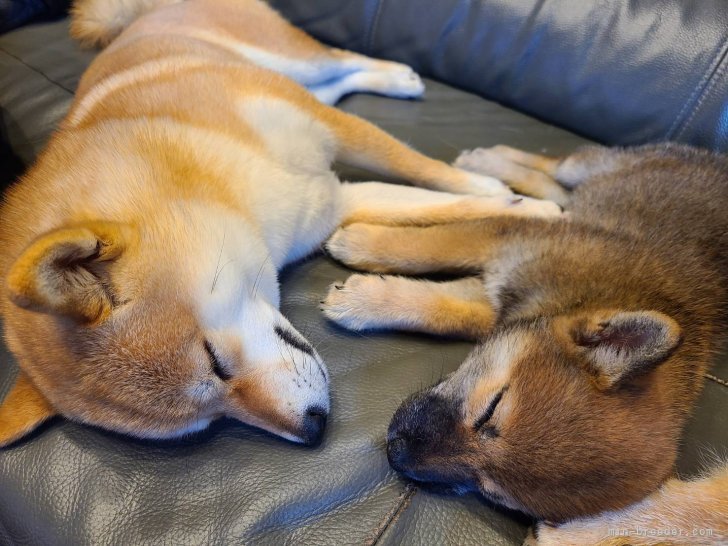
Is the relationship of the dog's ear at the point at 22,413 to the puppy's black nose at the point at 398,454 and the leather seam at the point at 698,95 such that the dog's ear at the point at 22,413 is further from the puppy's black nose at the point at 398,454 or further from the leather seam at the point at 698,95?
the leather seam at the point at 698,95

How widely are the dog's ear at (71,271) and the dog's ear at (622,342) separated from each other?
1019 mm

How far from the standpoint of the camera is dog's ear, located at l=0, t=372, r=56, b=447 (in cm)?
116

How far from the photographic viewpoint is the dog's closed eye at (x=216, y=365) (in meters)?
1.13

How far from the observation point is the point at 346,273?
5.30ft

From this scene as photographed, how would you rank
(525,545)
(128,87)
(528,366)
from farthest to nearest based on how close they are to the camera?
1. (128,87)
2. (528,366)
3. (525,545)

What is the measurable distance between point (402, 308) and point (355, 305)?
134 millimetres

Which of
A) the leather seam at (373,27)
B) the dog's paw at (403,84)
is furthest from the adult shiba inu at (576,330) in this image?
the leather seam at (373,27)

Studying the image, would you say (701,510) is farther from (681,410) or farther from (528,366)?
(528,366)

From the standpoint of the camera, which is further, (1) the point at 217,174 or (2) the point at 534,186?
(2) the point at 534,186

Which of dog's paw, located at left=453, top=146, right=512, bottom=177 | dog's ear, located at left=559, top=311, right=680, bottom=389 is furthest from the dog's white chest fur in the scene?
dog's ear, located at left=559, top=311, right=680, bottom=389

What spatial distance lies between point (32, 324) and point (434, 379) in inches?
36.8

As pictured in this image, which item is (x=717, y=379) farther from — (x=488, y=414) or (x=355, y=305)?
(x=355, y=305)

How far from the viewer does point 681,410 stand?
118cm

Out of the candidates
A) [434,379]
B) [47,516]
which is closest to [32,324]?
[47,516]
